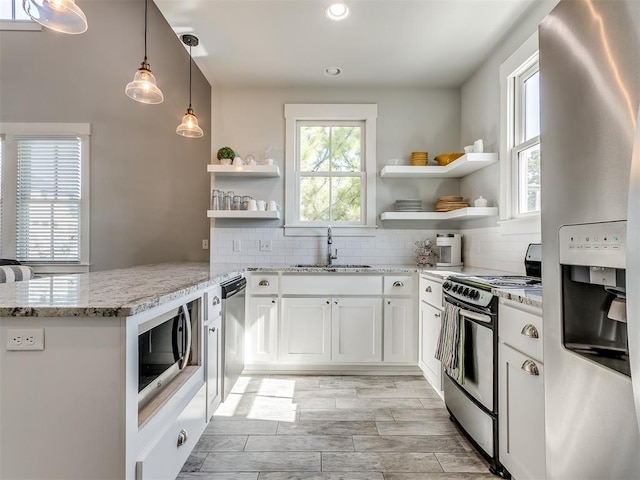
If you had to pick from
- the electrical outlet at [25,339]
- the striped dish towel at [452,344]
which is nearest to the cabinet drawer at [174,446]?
the electrical outlet at [25,339]

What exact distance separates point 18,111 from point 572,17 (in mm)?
5317

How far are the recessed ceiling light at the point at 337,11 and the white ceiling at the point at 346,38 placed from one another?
0.04 meters

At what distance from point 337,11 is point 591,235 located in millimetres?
2212

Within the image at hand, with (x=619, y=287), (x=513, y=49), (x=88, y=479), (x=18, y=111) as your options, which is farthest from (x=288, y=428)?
(x=18, y=111)

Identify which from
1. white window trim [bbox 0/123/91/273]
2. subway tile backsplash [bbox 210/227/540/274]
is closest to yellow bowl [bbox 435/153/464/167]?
subway tile backsplash [bbox 210/227/540/274]

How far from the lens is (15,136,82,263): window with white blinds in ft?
12.8

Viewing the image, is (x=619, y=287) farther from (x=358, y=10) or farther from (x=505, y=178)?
(x=358, y=10)

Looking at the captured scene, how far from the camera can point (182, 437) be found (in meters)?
1.45

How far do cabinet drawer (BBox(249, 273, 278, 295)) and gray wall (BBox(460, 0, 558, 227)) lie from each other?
6.26 feet

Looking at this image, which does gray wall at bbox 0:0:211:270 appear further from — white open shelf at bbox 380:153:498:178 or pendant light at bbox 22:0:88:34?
pendant light at bbox 22:0:88:34

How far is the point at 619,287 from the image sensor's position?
78 centimetres

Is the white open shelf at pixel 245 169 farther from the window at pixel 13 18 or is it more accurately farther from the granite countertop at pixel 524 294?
the window at pixel 13 18

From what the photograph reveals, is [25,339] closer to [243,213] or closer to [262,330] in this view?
[262,330]

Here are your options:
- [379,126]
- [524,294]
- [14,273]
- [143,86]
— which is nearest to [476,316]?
[524,294]
